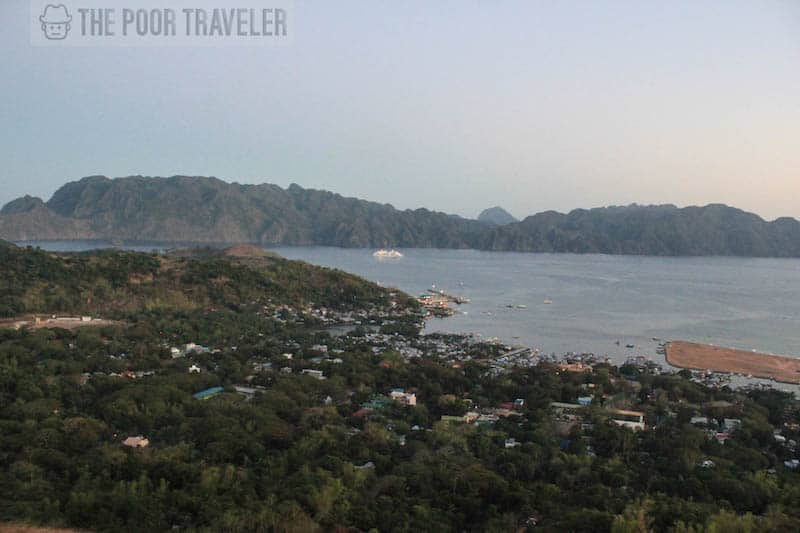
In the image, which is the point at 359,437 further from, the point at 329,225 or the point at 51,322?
the point at 329,225

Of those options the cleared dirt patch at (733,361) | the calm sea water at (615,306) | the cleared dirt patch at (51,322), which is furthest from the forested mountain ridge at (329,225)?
the cleared dirt patch at (51,322)

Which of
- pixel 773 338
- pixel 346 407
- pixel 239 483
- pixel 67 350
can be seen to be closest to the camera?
pixel 239 483

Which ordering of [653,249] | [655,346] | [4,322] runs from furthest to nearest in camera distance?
[653,249]
[655,346]
[4,322]

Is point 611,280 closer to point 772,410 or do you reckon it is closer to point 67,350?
point 772,410

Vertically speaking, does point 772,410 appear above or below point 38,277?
below

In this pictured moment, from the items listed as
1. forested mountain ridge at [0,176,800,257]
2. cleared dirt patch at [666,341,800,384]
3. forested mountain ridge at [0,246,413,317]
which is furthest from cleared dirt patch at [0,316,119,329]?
forested mountain ridge at [0,176,800,257]

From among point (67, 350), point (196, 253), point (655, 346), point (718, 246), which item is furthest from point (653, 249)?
point (67, 350)

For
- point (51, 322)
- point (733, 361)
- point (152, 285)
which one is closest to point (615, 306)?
point (733, 361)
